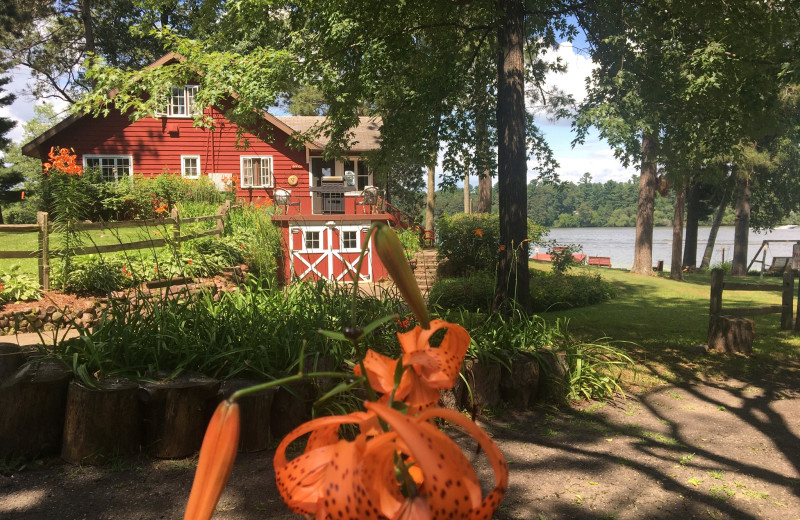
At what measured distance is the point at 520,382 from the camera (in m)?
5.29

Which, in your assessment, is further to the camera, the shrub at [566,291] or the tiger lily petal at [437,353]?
the shrub at [566,291]

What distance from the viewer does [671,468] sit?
13.4ft

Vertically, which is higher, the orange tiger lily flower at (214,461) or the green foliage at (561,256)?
the orange tiger lily flower at (214,461)

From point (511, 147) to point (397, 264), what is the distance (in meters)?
7.45

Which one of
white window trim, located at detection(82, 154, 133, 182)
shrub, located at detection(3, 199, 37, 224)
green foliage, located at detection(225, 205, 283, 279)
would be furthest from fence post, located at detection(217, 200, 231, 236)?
shrub, located at detection(3, 199, 37, 224)

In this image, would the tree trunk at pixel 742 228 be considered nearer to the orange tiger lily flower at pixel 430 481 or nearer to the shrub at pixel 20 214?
the orange tiger lily flower at pixel 430 481

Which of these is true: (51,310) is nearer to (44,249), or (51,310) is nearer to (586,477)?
(44,249)

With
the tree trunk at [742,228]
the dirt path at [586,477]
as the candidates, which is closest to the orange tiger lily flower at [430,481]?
the dirt path at [586,477]

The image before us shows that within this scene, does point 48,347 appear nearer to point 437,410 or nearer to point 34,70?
point 437,410

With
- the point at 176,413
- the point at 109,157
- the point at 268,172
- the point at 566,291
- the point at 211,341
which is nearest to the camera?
the point at 176,413

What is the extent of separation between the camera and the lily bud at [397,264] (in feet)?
1.68

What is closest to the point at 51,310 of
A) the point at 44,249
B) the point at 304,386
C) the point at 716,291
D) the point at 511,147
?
the point at 44,249

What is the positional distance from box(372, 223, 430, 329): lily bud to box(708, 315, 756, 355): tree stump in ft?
28.2

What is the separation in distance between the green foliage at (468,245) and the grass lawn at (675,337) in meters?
3.10
